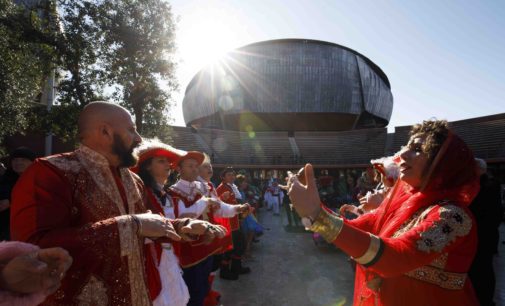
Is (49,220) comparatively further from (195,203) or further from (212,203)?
(212,203)

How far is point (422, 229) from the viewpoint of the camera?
1.58 metres

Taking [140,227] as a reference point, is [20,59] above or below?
above

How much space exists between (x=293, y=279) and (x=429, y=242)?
4763mm

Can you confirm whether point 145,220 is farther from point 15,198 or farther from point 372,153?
point 372,153

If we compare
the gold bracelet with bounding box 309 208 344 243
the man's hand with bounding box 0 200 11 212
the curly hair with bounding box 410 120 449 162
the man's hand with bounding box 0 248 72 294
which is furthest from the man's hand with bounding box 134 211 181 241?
the man's hand with bounding box 0 200 11 212

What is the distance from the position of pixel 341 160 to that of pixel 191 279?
87.0 ft

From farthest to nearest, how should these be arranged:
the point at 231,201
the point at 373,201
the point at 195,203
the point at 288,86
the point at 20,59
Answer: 1. the point at 288,86
2. the point at 20,59
3. the point at 231,201
4. the point at 195,203
5. the point at 373,201

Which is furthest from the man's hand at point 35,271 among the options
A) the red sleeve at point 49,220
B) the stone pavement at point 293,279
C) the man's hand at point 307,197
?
the stone pavement at point 293,279

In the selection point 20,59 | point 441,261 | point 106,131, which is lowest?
point 441,261

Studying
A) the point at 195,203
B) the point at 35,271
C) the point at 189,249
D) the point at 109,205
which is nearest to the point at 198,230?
the point at 109,205

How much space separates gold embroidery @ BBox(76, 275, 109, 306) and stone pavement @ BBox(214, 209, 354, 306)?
3530 millimetres

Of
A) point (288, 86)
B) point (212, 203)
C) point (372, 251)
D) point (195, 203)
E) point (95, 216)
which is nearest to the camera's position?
point (372, 251)

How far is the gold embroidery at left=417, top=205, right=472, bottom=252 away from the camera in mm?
1538

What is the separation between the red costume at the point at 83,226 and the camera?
1.45m
